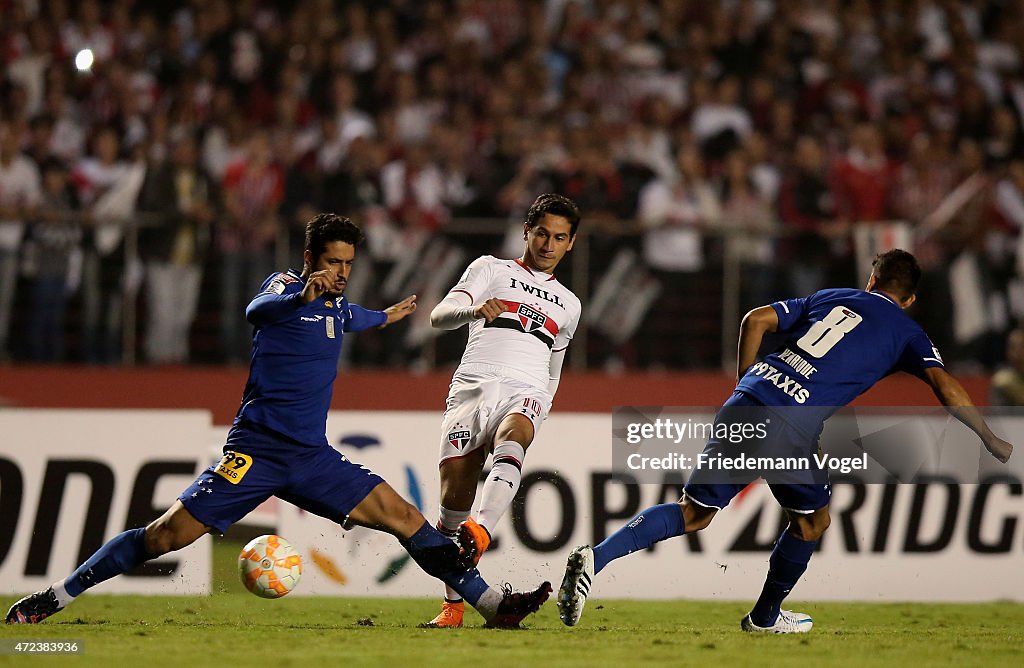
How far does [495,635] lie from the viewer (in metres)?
7.38

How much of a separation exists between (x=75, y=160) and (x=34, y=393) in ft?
7.83

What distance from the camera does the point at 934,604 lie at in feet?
32.7

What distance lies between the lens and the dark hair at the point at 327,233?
7422 millimetres

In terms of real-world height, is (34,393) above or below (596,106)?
below

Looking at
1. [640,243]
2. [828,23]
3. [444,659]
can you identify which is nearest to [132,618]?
[444,659]

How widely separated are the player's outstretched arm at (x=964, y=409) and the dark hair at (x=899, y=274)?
1.98 ft

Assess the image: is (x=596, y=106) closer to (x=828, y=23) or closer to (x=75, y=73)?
(x=828, y=23)

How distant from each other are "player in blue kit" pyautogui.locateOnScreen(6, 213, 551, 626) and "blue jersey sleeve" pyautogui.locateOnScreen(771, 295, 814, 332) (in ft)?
6.44

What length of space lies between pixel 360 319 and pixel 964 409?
3283 mm

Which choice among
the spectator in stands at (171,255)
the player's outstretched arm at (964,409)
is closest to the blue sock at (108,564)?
the player's outstretched arm at (964,409)

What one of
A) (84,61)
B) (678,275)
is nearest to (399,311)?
(678,275)

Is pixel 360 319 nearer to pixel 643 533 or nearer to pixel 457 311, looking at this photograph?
pixel 457 311

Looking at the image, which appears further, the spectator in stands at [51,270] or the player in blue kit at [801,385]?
the spectator in stands at [51,270]

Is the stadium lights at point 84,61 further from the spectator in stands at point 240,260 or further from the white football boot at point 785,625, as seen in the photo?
the white football boot at point 785,625
